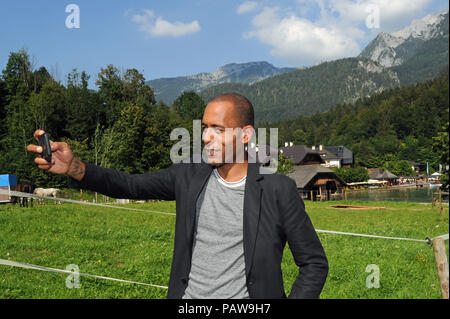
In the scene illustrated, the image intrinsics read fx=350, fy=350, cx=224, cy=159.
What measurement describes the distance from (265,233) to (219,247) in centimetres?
31

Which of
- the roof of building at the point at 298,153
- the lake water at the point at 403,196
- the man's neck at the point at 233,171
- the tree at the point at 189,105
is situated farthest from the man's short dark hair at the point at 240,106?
the tree at the point at 189,105

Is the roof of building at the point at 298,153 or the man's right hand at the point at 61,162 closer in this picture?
the man's right hand at the point at 61,162

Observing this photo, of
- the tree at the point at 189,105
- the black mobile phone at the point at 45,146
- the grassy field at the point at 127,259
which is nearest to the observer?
the black mobile phone at the point at 45,146

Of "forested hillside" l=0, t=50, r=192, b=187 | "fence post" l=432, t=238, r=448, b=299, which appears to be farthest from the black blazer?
"forested hillside" l=0, t=50, r=192, b=187

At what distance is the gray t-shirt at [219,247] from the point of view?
7.18 ft

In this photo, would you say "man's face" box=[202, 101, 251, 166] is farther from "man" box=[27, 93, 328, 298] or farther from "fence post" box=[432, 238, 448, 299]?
"fence post" box=[432, 238, 448, 299]

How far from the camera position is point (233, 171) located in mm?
2426

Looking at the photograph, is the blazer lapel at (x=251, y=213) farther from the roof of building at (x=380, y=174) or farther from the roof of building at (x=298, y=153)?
the roof of building at (x=380, y=174)

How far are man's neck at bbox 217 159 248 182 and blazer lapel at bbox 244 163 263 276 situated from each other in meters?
0.13

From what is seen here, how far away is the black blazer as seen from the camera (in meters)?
2.18

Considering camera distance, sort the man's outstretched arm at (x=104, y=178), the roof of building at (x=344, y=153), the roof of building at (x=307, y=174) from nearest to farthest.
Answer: the man's outstretched arm at (x=104, y=178) → the roof of building at (x=307, y=174) → the roof of building at (x=344, y=153)

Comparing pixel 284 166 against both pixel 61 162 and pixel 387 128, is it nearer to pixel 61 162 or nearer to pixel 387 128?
pixel 387 128

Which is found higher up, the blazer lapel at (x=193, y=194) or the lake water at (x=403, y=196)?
the blazer lapel at (x=193, y=194)
